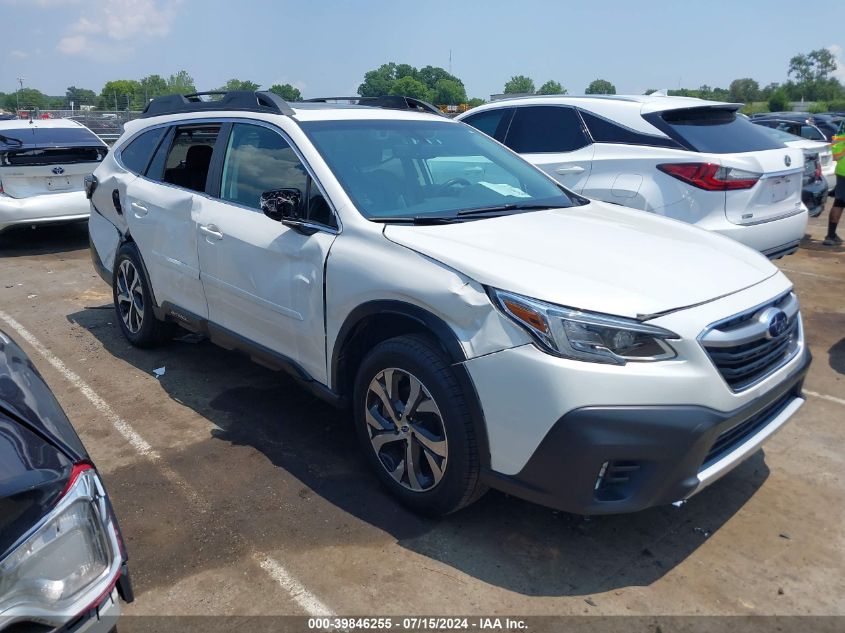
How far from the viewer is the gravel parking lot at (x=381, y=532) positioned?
112 inches

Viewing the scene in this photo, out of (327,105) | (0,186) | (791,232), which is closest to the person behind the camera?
(327,105)

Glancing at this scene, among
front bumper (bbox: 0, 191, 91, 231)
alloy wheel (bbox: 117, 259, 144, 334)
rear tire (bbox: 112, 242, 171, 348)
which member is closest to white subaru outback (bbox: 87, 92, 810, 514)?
rear tire (bbox: 112, 242, 171, 348)

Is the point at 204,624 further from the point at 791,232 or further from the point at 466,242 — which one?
the point at 791,232

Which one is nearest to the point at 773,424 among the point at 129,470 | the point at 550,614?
the point at 550,614

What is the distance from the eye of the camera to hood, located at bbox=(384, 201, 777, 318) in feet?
9.26

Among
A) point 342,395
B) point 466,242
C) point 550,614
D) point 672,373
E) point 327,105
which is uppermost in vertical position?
point 327,105

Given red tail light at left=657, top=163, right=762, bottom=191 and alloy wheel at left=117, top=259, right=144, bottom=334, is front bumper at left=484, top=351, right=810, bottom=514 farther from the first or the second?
alloy wheel at left=117, top=259, right=144, bottom=334

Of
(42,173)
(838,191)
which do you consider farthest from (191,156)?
(838,191)

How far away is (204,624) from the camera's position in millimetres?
2727

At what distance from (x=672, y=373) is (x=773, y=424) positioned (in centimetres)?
85

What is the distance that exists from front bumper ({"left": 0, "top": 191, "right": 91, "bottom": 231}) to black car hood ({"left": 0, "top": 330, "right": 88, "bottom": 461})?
7.91 m

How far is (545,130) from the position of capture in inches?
266

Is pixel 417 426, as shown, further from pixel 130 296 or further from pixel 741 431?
pixel 130 296

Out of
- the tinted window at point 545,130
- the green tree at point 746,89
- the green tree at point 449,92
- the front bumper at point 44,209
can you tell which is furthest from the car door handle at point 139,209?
the green tree at point 746,89
